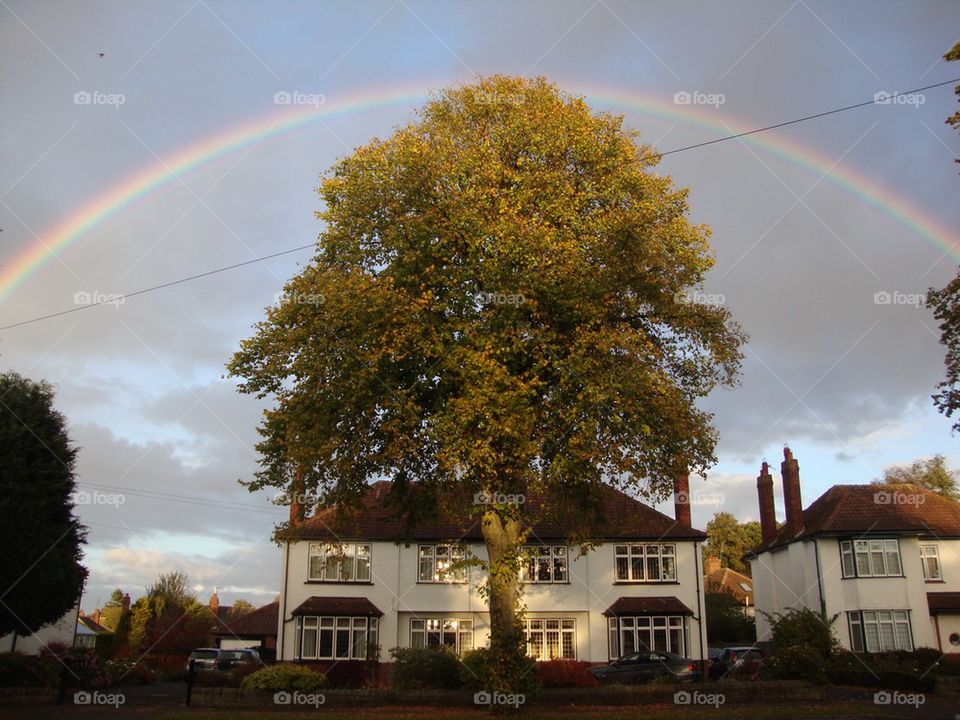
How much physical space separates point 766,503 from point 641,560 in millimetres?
12450

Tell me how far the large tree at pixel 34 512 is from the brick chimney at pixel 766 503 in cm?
3718

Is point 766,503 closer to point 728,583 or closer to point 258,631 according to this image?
point 258,631

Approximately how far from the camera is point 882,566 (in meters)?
40.9

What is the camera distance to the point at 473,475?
2138cm

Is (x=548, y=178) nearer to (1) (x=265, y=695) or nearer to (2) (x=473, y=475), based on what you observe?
(2) (x=473, y=475)

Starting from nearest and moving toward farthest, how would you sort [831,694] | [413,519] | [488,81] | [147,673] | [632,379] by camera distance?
[632,379], [488,81], [413,519], [831,694], [147,673]

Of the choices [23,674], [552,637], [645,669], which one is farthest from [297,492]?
[552,637]

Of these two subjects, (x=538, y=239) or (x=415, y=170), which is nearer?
(x=538, y=239)

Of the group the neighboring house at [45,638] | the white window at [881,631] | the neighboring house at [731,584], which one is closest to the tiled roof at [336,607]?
the neighboring house at [45,638]

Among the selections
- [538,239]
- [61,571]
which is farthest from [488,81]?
[61,571]

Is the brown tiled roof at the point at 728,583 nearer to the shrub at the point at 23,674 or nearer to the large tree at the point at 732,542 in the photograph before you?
the large tree at the point at 732,542

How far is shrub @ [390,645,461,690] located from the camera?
27516 millimetres

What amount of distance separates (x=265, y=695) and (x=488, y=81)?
19673 mm

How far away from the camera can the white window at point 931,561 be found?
41469 millimetres
